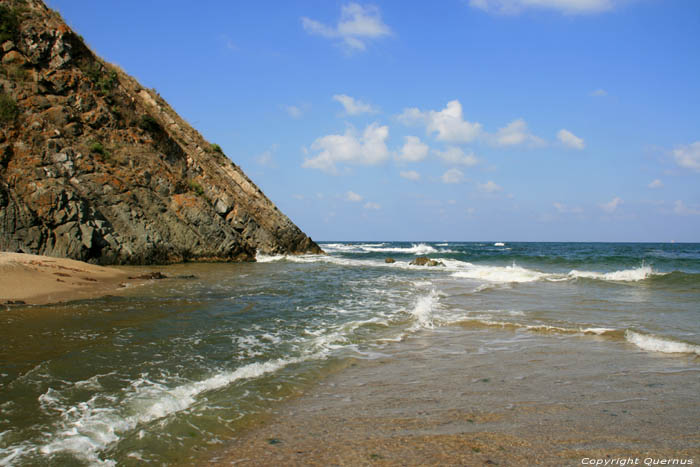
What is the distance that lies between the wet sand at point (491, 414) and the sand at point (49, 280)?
311 inches

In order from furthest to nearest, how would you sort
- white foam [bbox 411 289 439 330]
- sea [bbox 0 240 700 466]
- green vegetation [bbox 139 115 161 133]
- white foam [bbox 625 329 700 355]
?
green vegetation [bbox 139 115 161 133], white foam [bbox 411 289 439 330], white foam [bbox 625 329 700 355], sea [bbox 0 240 700 466]

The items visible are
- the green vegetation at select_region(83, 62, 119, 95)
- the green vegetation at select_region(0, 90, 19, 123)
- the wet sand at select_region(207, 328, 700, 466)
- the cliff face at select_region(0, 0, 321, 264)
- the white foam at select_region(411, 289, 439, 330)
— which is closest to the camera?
the wet sand at select_region(207, 328, 700, 466)

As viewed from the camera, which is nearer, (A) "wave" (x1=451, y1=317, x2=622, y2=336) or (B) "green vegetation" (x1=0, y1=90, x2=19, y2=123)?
(A) "wave" (x1=451, y1=317, x2=622, y2=336)

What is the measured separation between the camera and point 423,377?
203 inches

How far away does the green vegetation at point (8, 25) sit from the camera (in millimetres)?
21719

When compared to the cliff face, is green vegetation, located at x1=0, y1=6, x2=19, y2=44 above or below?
above

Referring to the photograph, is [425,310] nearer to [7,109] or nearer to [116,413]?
[116,413]

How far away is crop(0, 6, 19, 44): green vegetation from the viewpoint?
21719mm

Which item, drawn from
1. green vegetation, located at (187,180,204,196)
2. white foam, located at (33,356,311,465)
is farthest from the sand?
green vegetation, located at (187,180,204,196)

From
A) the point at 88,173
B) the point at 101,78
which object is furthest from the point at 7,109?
the point at 101,78

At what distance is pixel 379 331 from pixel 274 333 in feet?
6.61

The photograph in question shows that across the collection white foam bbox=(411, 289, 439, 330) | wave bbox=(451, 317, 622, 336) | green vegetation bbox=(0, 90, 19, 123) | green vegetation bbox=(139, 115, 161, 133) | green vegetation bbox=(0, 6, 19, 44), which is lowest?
white foam bbox=(411, 289, 439, 330)

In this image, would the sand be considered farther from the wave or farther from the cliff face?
the wave

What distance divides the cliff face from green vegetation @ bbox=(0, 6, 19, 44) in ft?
0.18
